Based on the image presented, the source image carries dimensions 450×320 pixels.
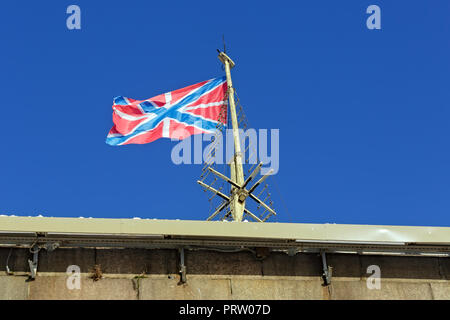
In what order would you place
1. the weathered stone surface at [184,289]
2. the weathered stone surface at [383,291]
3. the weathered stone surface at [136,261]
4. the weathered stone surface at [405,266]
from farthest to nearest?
the weathered stone surface at [405,266] → the weathered stone surface at [383,291] → the weathered stone surface at [136,261] → the weathered stone surface at [184,289]

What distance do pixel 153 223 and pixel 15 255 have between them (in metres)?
2.30

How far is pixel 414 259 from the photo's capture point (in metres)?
10.8

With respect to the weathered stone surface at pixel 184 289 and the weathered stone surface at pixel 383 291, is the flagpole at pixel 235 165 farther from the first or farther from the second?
the weathered stone surface at pixel 184 289

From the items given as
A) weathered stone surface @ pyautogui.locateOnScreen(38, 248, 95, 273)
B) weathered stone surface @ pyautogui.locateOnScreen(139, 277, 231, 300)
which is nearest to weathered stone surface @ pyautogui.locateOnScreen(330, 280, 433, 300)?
weathered stone surface @ pyautogui.locateOnScreen(139, 277, 231, 300)

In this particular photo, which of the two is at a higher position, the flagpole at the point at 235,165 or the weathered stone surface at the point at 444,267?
the flagpole at the point at 235,165

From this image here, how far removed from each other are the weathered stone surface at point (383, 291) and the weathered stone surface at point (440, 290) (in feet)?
0.28

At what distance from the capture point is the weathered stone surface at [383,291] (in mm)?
10273

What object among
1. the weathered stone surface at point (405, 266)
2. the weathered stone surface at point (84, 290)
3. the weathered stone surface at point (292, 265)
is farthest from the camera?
the weathered stone surface at point (405, 266)

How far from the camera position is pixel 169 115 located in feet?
67.2

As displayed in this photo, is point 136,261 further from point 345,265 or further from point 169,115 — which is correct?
point 169,115

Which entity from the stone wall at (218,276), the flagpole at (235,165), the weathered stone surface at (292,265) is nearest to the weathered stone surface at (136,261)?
the stone wall at (218,276)

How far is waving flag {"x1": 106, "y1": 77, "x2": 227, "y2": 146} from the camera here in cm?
1981
